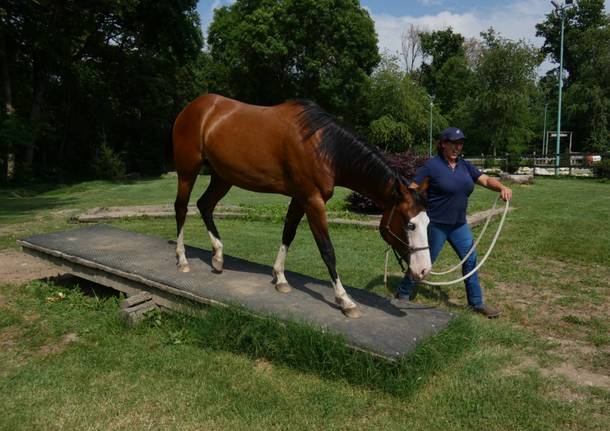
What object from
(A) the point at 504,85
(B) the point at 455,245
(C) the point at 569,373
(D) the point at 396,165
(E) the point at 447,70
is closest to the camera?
(C) the point at 569,373

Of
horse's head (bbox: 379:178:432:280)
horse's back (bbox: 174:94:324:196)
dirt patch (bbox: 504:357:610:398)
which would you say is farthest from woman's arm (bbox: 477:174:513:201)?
horse's back (bbox: 174:94:324:196)

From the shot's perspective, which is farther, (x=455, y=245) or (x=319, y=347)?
(x=455, y=245)

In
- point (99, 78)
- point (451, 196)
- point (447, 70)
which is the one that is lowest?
point (451, 196)

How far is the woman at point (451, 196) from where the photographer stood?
15.2 feet

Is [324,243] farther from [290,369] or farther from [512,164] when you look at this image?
[512,164]

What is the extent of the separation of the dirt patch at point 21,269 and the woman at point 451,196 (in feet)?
15.9

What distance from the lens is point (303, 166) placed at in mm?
4109

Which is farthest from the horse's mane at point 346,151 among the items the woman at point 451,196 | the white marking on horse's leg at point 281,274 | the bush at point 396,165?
the bush at point 396,165

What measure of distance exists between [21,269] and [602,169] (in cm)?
2400

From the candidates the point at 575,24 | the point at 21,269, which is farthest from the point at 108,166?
the point at 575,24

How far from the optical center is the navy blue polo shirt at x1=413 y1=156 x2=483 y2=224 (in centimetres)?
466

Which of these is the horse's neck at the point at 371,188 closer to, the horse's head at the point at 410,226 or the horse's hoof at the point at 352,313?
the horse's head at the point at 410,226

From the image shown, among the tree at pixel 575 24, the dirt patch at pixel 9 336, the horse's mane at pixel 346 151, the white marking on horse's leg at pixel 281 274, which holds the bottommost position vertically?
the dirt patch at pixel 9 336

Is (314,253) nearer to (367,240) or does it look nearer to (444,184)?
(367,240)
